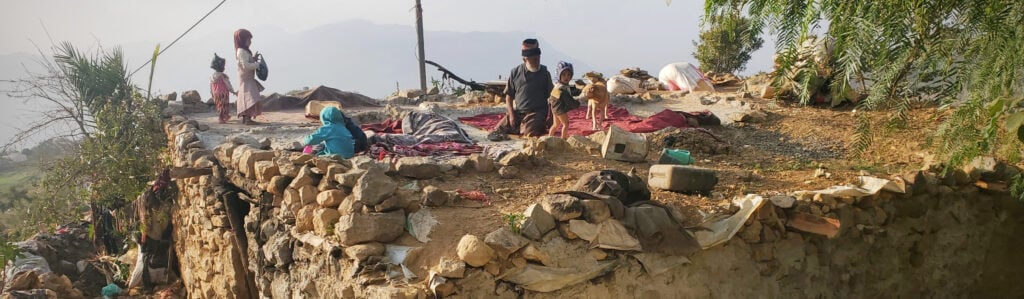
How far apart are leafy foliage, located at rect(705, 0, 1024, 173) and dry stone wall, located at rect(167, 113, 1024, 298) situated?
2.86ft

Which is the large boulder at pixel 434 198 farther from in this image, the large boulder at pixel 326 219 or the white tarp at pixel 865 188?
the white tarp at pixel 865 188

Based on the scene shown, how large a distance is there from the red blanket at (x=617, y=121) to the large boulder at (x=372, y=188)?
4445 mm

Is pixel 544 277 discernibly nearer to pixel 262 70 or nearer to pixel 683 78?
pixel 262 70

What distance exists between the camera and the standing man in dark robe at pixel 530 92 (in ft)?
23.3

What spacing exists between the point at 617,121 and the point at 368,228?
580 cm

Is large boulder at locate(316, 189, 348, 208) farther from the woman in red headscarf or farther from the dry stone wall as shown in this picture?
the woman in red headscarf

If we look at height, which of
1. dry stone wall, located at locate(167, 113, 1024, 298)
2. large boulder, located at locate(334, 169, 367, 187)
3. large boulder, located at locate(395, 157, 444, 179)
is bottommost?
dry stone wall, located at locate(167, 113, 1024, 298)

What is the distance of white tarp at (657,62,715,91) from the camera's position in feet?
40.7

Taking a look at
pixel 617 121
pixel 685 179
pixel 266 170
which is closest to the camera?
pixel 685 179

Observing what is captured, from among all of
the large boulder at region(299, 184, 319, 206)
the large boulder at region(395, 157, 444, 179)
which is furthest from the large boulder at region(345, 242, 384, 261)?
the large boulder at region(395, 157, 444, 179)

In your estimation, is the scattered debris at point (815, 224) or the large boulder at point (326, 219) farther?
the scattered debris at point (815, 224)

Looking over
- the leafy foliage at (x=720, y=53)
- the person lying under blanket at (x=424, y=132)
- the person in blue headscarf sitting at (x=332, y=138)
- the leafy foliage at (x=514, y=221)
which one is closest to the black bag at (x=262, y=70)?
the person lying under blanket at (x=424, y=132)

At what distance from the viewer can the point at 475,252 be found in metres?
3.16

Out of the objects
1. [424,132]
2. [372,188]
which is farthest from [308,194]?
[424,132]
